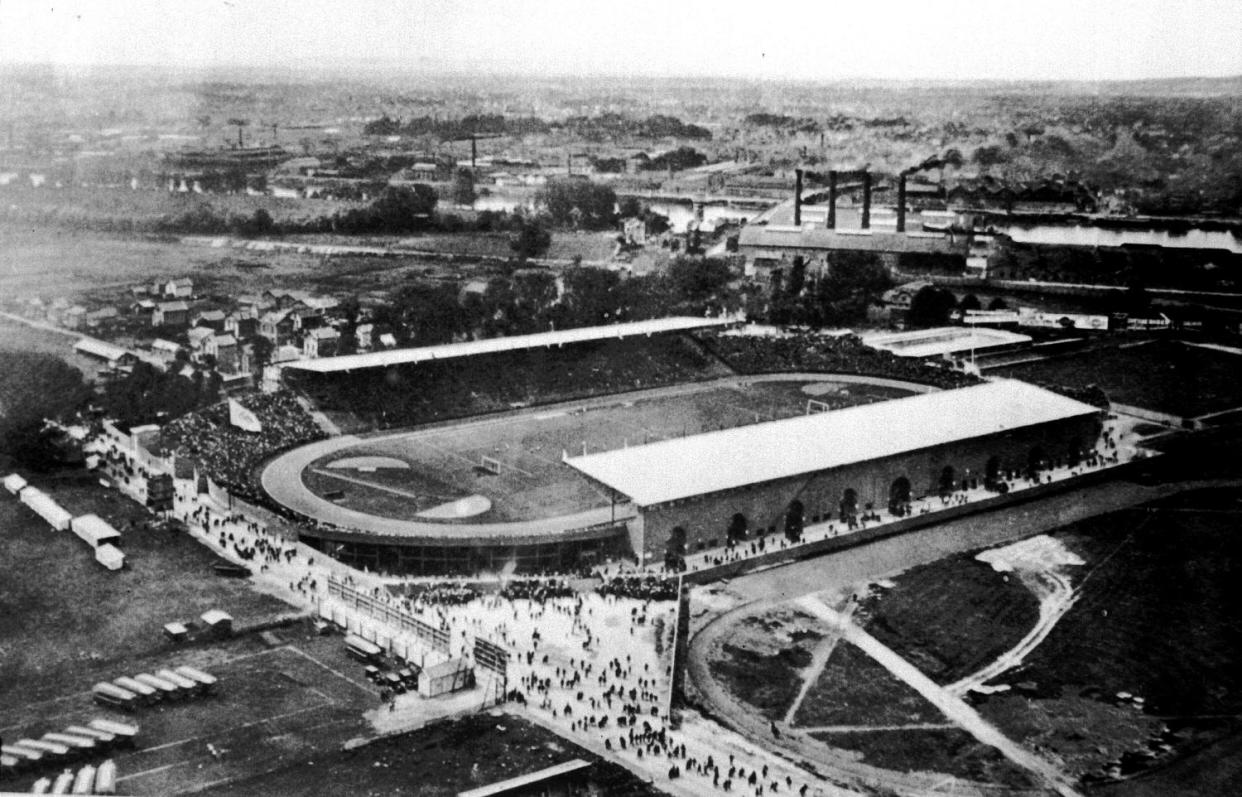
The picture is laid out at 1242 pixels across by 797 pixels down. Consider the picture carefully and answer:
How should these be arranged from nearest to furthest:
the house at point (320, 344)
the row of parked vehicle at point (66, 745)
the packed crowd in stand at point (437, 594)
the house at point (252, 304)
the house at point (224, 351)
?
the row of parked vehicle at point (66, 745) → the packed crowd in stand at point (437, 594) → the house at point (224, 351) → the house at point (320, 344) → the house at point (252, 304)

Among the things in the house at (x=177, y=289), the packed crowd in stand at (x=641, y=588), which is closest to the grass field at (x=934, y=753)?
the packed crowd in stand at (x=641, y=588)

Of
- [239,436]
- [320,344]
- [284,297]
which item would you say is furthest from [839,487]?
[284,297]

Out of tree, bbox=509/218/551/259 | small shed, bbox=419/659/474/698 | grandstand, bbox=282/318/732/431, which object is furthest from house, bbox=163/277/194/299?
A: small shed, bbox=419/659/474/698

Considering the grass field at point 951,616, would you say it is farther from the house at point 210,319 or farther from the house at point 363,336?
the house at point 210,319

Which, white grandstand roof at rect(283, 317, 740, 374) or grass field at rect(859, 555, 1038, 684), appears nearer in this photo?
grass field at rect(859, 555, 1038, 684)

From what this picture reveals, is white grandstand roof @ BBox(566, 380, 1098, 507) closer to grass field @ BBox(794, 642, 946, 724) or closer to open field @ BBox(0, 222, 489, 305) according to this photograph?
grass field @ BBox(794, 642, 946, 724)
